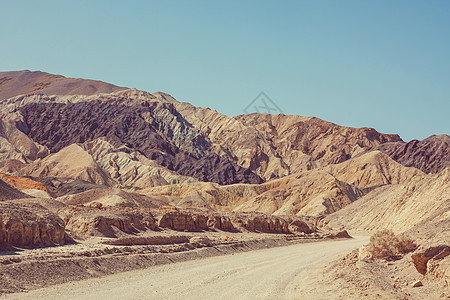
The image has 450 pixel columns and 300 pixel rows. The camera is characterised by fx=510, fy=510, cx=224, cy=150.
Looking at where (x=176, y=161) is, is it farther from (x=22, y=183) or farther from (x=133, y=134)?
(x=22, y=183)

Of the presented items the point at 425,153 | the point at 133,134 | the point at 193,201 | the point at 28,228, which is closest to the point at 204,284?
the point at 28,228

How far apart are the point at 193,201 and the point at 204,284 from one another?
8867 centimetres

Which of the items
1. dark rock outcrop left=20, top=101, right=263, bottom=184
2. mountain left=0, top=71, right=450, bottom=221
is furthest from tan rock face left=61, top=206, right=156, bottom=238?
dark rock outcrop left=20, top=101, right=263, bottom=184

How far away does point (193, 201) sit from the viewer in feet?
356

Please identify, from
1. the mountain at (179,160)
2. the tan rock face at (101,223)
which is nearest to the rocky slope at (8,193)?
the tan rock face at (101,223)

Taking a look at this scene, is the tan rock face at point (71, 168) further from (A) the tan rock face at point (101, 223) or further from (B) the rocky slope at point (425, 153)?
(B) the rocky slope at point (425, 153)

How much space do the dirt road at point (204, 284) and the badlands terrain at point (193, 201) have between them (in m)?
0.30

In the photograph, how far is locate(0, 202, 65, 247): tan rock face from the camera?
76.4ft

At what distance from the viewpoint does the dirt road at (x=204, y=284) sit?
57.1 ft

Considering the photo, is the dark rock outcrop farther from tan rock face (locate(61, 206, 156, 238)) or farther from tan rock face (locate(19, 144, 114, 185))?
tan rock face (locate(61, 206, 156, 238))

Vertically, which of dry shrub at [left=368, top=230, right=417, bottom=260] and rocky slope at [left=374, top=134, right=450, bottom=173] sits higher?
rocky slope at [left=374, top=134, right=450, bottom=173]

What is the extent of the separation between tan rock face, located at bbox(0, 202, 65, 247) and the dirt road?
218 inches

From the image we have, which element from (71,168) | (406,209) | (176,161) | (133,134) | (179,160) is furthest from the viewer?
(133,134)

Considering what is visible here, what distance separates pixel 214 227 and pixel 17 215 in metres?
25.7
